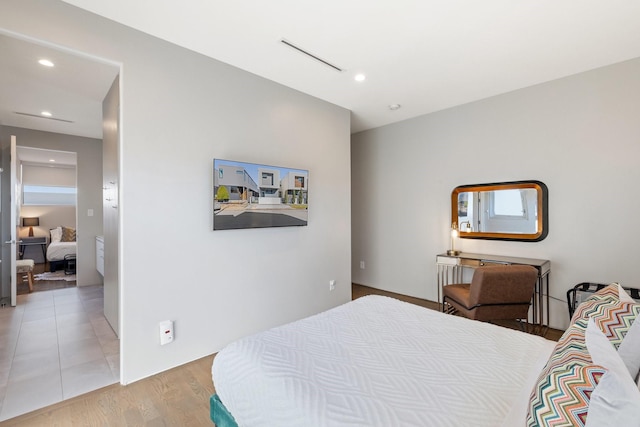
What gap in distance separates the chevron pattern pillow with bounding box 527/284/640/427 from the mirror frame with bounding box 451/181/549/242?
2.18m

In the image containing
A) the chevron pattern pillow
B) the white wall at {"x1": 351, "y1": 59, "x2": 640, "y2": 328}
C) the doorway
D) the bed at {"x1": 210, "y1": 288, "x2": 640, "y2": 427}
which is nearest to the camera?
the chevron pattern pillow

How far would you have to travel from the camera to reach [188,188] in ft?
8.02

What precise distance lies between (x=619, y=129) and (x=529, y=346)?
259 centimetres

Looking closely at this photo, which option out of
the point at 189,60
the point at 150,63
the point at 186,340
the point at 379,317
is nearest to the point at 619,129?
the point at 379,317

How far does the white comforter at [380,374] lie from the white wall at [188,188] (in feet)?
3.75

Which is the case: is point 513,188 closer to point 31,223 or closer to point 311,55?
point 311,55

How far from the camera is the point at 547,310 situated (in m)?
3.12

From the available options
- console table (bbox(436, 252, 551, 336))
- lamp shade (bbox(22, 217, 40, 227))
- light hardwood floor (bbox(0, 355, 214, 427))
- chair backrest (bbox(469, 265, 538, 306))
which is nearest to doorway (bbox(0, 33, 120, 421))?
light hardwood floor (bbox(0, 355, 214, 427))

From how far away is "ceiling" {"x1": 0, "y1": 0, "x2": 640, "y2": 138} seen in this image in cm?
197

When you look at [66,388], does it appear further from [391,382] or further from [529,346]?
[529,346]

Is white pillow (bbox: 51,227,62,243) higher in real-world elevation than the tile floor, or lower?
higher

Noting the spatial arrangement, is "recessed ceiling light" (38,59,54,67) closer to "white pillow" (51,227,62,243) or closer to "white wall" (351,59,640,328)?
"white wall" (351,59,640,328)

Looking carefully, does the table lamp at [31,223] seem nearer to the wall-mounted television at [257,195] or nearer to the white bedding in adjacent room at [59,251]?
the white bedding in adjacent room at [59,251]

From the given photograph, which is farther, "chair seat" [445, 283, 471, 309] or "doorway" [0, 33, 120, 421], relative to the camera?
"chair seat" [445, 283, 471, 309]
